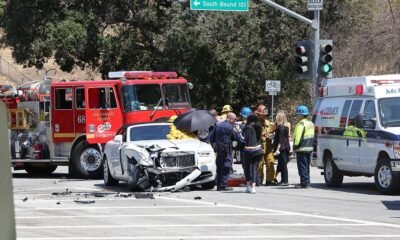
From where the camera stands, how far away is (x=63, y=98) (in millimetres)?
22703

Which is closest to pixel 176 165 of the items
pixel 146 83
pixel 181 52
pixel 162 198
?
pixel 162 198

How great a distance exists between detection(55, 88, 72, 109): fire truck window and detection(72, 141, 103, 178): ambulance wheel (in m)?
1.27

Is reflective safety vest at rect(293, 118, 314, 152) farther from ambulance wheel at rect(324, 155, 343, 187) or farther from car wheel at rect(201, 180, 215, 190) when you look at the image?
car wheel at rect(201, 180, 215, 190)

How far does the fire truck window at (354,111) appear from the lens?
16797 mm

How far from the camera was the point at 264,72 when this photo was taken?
38969mm

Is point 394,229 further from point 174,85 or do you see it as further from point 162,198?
point 174,85

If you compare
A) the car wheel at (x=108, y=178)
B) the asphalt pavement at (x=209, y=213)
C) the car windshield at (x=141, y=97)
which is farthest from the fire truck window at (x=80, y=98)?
the asphalt pavement at (x=209, y=213)

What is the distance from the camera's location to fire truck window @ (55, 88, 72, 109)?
22.5 metres

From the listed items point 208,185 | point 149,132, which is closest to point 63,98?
point 149,132

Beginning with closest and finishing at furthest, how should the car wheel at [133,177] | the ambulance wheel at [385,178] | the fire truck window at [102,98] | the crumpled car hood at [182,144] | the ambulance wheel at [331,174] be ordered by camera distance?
the ambulance wheel at [385,178], the car wheel at [133,177], the crumpled car hood at [182,144], the ambulance wheel at [331,174], the fire truck window at [102,98]

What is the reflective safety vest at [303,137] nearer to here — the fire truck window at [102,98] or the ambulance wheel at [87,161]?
the fire truck window at [102,98]

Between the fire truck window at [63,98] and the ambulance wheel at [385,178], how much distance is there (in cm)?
975

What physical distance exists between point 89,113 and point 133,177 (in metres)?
5.34

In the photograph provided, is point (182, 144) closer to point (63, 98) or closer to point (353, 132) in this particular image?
point (353, 132)
